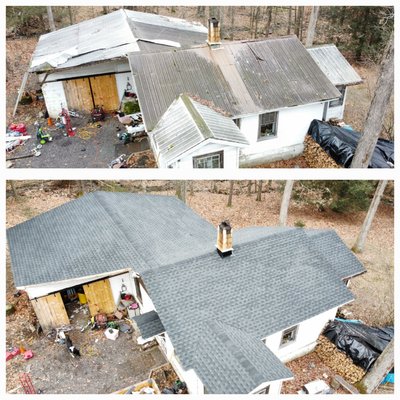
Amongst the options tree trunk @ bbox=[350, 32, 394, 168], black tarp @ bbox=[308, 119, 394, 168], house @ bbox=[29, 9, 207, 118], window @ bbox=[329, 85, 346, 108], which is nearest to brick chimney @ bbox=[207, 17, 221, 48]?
house @ bbox=[29, 9, 207, 118]

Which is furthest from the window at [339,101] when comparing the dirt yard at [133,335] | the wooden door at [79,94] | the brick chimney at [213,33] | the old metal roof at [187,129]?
the wooden door at [79,94]

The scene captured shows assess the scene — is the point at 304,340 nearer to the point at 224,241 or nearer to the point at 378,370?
the point at 378,370

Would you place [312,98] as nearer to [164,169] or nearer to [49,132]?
[164,169]

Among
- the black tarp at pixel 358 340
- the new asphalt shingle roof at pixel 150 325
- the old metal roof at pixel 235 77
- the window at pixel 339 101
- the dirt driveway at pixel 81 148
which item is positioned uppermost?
the old metal roof at pixel 235 77

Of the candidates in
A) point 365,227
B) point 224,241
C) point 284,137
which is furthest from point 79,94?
point 365,227

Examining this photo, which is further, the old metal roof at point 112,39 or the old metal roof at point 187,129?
the old metal roof at point 112,39

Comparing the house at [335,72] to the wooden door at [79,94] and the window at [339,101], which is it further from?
the wooden door at [79,94]

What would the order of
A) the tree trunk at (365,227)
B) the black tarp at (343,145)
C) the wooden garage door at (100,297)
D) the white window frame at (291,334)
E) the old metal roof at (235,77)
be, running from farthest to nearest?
the tree trunk at (365,227)
the black tarp at (343,145)
the old metal roof at (235,77)
the wooden garage door at (100,297)
the white window frame at (291,334)
